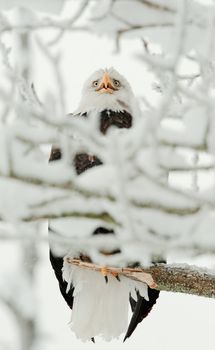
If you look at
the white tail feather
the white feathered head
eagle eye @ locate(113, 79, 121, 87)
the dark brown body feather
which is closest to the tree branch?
the dark brown body feather

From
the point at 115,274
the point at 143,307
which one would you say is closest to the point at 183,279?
the point at 115,274

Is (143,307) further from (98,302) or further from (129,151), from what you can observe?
(129,151)

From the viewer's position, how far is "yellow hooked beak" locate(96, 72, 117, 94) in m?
4.66

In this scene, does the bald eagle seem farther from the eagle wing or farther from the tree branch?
the tree branch

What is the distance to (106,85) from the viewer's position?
4.66 meters

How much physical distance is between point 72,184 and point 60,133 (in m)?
0.11

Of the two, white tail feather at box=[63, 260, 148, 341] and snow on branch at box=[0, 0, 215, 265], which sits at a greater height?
snow on branch at box=[0, 0, 215, 265]

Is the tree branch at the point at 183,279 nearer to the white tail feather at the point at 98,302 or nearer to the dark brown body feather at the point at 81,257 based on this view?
the dark brown body feather at the point at 81,257

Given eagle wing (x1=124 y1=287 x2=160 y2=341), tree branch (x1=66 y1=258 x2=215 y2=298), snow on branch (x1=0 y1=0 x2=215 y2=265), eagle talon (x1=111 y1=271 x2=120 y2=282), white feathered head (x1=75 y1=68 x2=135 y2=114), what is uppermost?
white feathered head (x1=75 y1=68 x2=135 y2=114)

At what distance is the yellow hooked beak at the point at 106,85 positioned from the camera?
183 inches

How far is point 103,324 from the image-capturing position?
436 centimetres

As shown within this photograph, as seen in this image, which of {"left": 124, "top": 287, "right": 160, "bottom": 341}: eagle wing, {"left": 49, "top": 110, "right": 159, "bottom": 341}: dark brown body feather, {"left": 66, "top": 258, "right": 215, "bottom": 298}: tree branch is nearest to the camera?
{"left": 66, "top": 258, "right": 215, "bottom": 298}: tree branch

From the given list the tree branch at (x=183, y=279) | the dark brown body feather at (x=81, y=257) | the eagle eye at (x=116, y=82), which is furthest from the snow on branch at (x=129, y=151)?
the eagle eye at (x=116, y=82)

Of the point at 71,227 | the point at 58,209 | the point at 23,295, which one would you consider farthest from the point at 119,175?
the point at 23,295
